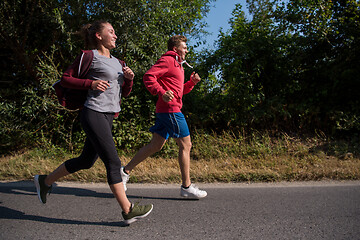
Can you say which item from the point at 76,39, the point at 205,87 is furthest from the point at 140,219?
the point at 76,39

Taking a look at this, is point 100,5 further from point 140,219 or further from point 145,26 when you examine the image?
point 140,219

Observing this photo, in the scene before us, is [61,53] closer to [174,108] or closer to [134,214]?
[174,108]

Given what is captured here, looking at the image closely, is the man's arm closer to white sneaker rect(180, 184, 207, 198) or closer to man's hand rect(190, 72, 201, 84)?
man's hand rect(190, 72, 201, 84)

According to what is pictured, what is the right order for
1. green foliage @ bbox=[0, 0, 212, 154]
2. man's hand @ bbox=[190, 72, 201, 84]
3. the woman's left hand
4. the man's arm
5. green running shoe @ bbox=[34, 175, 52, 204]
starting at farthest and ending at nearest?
1. green foliage @ bbox=[0, 0, 212, 154]
2. man's hand @ bbox=[190, 72, 201, 84]
3. the man's arm
4. green running shoe @ bbox=[34, 175, 52, 204]
5. the woman's left hand

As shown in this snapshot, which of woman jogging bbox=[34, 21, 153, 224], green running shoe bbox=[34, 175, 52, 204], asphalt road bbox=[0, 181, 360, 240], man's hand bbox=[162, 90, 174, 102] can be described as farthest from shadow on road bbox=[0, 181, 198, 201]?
man's hand bbox=[162, 90, 174, 102]

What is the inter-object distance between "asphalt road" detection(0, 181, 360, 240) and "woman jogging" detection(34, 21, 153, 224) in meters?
0.33

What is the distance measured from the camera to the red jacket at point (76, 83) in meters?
2.67

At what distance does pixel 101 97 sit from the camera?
2.73 m

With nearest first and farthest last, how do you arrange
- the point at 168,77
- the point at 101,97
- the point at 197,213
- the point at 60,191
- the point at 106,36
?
the point at 101,97
the point at 106,36
the point at 197,213
the point at 168,77
the point at 60,191

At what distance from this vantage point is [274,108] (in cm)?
606

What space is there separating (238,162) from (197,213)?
2.05 m

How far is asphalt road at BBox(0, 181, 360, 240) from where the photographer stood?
2.49 metres

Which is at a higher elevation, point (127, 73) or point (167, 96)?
point (127, 73)

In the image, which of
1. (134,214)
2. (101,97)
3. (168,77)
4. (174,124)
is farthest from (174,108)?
(134,214)
